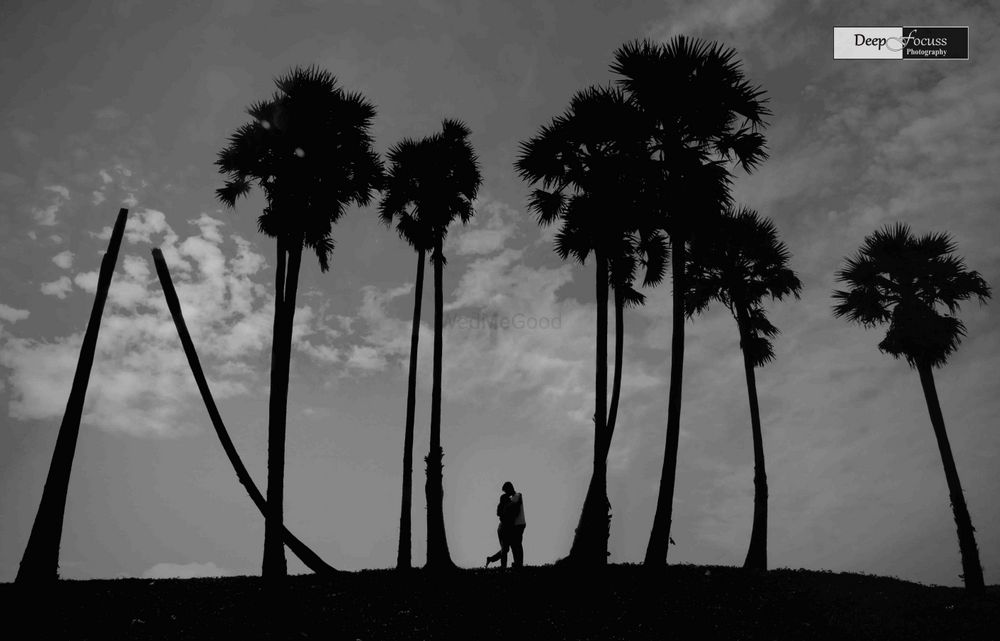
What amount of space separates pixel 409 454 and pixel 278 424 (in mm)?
6610

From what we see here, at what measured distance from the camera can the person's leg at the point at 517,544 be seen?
17.0 metres

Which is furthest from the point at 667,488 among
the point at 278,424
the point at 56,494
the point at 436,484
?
the point at 56,494

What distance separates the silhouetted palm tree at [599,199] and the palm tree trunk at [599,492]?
0.03m

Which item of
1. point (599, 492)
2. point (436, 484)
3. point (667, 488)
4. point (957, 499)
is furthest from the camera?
point (957, 499)

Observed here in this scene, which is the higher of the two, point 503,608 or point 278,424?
point 278,424

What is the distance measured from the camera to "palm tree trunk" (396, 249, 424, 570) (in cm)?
1856

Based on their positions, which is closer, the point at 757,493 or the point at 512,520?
the point at 512,520

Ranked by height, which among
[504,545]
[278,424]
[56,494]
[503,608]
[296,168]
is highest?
[296,168]

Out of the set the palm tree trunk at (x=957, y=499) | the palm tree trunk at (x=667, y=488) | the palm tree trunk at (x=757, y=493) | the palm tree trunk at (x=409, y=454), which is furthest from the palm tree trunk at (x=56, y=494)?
the palm tree trunk at (x=957, y=499)

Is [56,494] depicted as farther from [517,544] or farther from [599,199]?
[599,199]

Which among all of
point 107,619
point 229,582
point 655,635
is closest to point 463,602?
point 655,635

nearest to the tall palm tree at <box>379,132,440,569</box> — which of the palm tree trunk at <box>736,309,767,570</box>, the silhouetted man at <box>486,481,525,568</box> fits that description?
the silhouetted man at <box>486,481,525,568</box>

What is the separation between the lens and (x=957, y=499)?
20906 millimetres

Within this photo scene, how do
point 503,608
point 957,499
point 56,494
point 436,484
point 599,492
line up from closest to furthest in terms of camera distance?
point 56,494, point 503,608, point 599,492, point 436,484, point 957,499
